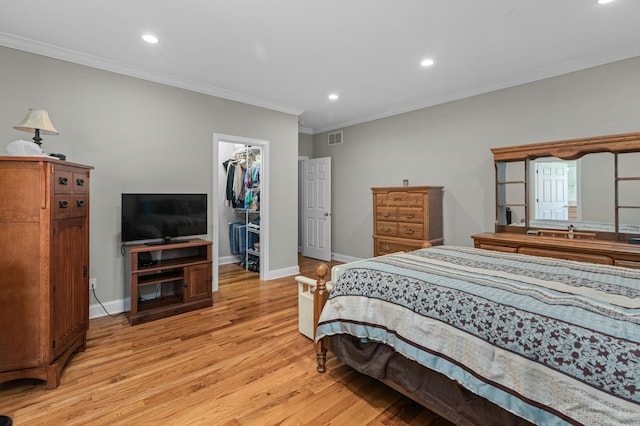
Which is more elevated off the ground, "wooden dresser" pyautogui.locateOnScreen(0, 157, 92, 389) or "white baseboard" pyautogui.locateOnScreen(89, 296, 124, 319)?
"wooden dresser" pyautogui.locateOnScreen(0, 157, 92, 389)

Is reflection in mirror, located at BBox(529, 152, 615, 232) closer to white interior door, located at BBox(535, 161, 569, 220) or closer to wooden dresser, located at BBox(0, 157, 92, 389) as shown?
white interior door, located at BBox(535, 161, 569, 220)

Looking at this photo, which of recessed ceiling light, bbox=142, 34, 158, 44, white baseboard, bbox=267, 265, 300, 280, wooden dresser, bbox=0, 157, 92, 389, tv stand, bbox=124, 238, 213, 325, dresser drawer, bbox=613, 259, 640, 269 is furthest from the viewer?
white baseboard, bbox=267, 265, 300, 280

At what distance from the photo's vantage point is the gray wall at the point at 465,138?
307cm

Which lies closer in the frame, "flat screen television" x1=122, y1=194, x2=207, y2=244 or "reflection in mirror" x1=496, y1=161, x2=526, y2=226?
"flat screen television" x1=122, y1=194, x2=207, y2=244

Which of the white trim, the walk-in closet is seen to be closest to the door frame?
the white trim

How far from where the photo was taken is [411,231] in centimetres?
420

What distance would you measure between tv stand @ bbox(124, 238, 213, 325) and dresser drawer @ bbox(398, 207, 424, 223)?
2573mm

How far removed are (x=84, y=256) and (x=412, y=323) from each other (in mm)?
2515

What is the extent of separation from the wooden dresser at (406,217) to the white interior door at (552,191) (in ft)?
3.81

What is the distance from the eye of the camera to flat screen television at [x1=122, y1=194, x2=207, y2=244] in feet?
10.4

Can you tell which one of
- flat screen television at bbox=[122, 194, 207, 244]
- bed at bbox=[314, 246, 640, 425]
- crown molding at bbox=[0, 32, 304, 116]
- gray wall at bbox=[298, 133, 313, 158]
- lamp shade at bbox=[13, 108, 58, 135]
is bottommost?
bed at bbox=[314, 246, 640, 425]

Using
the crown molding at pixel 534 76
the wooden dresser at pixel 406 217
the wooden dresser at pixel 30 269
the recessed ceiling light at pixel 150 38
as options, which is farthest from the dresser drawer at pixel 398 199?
the wooden dresser at pixel 30 269

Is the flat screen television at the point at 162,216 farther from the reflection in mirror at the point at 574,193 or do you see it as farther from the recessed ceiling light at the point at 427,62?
the reflection in mirror at the point at 574,193

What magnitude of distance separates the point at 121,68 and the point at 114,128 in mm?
635
